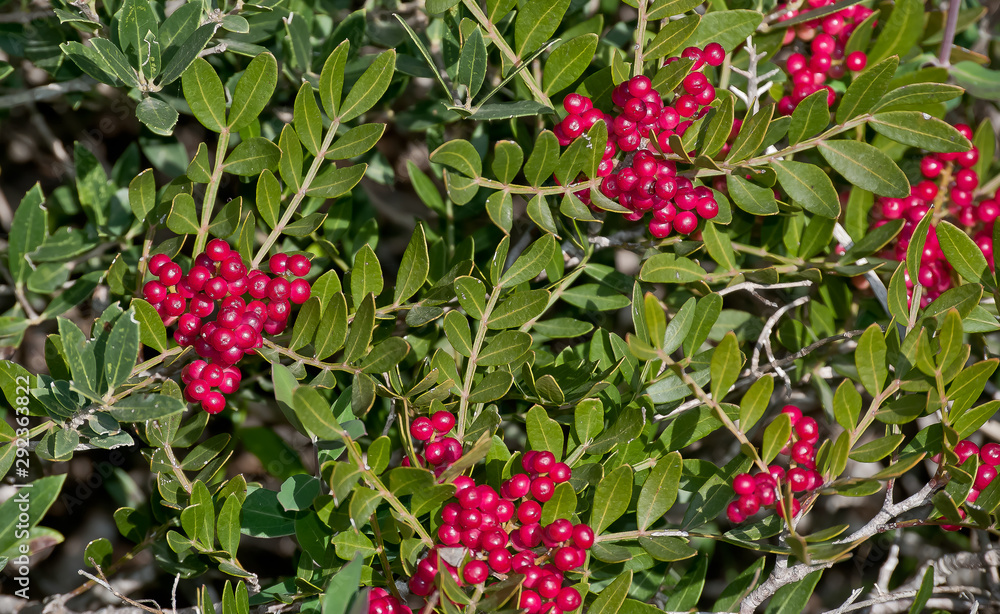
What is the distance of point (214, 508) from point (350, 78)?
0.97 meters

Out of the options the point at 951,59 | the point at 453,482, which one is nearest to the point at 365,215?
the point at 453,482

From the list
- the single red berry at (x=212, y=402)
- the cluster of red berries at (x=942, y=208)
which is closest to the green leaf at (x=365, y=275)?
the single red berry at (x=212, y=402)

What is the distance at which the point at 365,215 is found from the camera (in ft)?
6.07

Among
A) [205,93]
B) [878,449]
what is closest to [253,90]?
[205,93]

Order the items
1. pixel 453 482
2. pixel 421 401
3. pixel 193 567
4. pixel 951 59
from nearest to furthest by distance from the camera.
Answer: pixel 453 482, pixel 421 401, pixel 193 567, pixel 951 59

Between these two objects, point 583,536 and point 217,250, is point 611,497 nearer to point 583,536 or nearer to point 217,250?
point 583,536

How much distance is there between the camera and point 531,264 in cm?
140

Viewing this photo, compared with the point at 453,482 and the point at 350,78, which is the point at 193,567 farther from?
the point at 350,78

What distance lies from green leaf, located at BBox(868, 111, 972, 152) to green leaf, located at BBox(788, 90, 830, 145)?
0.10 metres

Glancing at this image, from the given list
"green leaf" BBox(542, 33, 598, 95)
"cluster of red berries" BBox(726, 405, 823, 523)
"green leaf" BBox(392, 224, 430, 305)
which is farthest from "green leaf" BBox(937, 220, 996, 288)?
"green leaf" BBox(392, 224, 430, 305)

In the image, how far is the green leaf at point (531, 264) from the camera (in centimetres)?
138

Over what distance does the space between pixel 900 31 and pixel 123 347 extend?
5.62ft

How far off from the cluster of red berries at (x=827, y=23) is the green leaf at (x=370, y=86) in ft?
2.94

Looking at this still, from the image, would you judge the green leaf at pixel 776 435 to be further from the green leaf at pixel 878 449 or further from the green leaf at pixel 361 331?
the green leaf at pixel 361 331
